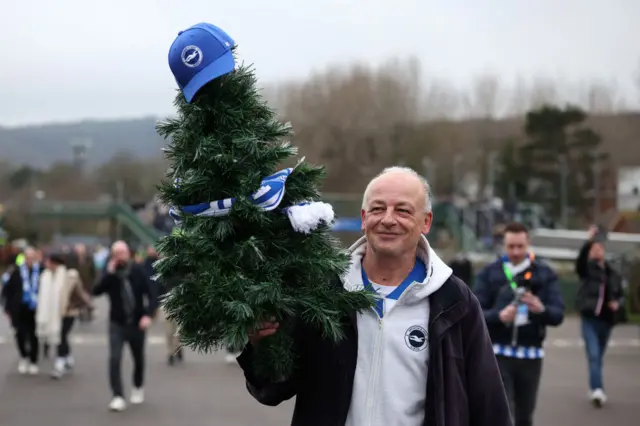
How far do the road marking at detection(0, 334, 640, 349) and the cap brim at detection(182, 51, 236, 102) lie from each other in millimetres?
15371

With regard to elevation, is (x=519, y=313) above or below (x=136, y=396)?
above

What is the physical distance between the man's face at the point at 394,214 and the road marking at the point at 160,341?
15.0m

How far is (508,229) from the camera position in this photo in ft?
24.0

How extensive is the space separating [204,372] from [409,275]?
11.0 m

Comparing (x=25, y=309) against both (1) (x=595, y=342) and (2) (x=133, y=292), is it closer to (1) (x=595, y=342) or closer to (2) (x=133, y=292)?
(2) (x=133, y=292)

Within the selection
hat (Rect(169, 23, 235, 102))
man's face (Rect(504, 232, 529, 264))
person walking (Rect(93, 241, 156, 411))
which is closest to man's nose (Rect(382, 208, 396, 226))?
hat (Rect(169, 23, 235, 102))

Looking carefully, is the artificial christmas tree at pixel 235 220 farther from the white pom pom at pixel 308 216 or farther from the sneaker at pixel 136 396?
the sneaker at pixel 136 396

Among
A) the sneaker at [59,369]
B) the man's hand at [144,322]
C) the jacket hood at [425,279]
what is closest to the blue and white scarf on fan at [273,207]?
the jacket hood at [425,279]

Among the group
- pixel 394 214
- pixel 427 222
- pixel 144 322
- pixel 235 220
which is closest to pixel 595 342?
pixel 144 322

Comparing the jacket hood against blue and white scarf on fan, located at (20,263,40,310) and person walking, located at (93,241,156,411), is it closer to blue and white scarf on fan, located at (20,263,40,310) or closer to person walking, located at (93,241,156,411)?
person walking, located at (93,241,156,411)

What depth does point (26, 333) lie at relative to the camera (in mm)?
14219

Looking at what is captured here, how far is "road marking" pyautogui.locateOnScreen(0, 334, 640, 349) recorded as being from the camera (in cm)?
1805

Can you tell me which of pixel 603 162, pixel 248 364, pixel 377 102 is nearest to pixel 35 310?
pixel 248 364

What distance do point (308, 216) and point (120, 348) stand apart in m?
8.27
